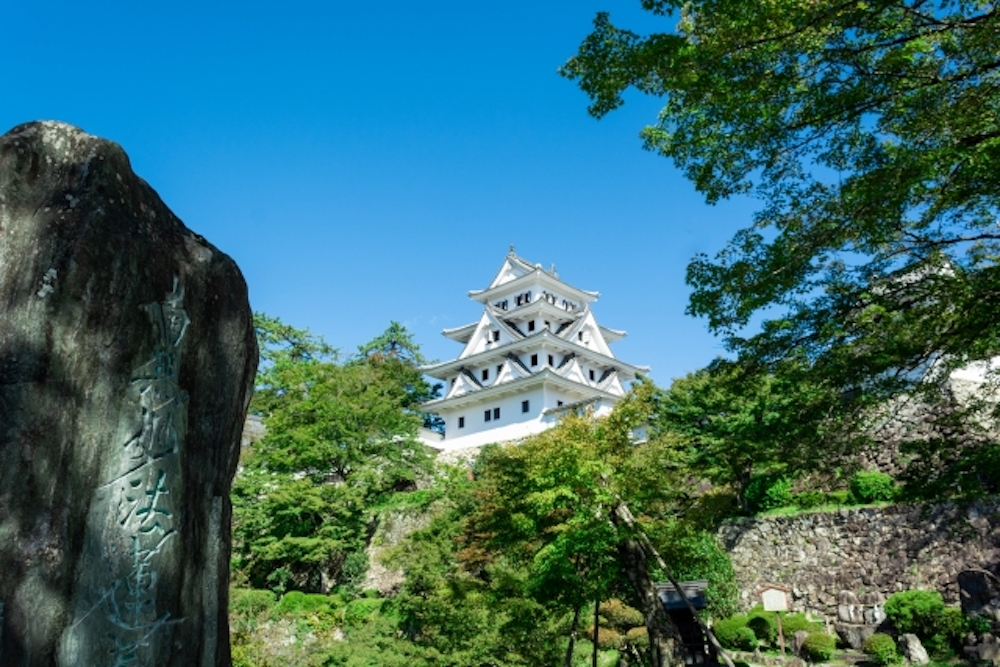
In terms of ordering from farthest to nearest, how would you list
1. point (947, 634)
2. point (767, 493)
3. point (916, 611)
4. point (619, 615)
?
point (767, 493) → point (916, 611) → point (947, 634) → point (619, 615)

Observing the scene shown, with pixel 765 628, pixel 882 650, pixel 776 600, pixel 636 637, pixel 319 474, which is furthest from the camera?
pixel 319 474

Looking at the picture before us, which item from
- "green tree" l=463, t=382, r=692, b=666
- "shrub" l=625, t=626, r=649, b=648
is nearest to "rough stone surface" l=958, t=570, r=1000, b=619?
"shrub" l=625, t=626, r=649, b=648

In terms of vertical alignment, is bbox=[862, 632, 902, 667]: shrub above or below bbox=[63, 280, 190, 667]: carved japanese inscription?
below

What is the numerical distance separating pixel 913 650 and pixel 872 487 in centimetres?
455

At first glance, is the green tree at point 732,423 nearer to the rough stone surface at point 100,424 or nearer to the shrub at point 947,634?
the shrub at point 947,634

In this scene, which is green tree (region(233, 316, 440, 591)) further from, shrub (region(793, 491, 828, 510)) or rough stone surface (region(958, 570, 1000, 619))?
rough stone surface (region(958, 570, 1000, 619))

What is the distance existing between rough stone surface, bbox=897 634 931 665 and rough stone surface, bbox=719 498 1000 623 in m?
1.62

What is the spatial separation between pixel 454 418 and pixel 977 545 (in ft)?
63.9

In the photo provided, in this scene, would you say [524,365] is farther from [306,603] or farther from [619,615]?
[619,615]

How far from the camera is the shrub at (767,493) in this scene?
17.5m

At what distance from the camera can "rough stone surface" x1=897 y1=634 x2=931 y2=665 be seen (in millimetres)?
12102

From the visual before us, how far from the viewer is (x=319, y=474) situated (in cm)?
1983

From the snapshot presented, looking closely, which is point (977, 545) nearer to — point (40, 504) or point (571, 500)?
point (571, 500)

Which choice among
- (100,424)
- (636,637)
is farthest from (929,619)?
(100,424)
